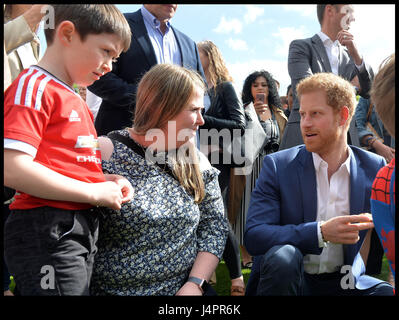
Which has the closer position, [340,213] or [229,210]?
[340,213]

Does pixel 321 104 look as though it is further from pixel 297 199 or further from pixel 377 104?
pixel 377 104

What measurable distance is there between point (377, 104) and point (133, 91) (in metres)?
1.51

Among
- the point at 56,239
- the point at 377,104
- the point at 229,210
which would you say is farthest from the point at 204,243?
the point at 229,210

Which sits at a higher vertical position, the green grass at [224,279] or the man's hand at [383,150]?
the man's hand at [383,150]

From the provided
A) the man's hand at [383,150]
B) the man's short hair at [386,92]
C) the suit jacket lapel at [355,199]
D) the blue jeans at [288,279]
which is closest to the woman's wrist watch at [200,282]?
the blue jeans at [288,279]

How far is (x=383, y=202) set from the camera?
1528mm

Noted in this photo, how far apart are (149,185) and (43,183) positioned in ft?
1.58

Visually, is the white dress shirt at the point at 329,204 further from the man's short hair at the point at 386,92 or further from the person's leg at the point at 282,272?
the man's short hair at the point at 386,92

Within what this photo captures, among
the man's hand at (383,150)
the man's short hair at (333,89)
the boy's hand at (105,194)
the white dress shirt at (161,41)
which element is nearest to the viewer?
the boy's hand at (105,194)

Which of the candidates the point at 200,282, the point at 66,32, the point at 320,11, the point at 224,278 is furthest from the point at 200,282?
the point at 320,11

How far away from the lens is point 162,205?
5.56 feet

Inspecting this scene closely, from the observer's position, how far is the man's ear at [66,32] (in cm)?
158

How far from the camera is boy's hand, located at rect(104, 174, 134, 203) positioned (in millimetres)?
1583

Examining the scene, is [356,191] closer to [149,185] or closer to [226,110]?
[149,185]
